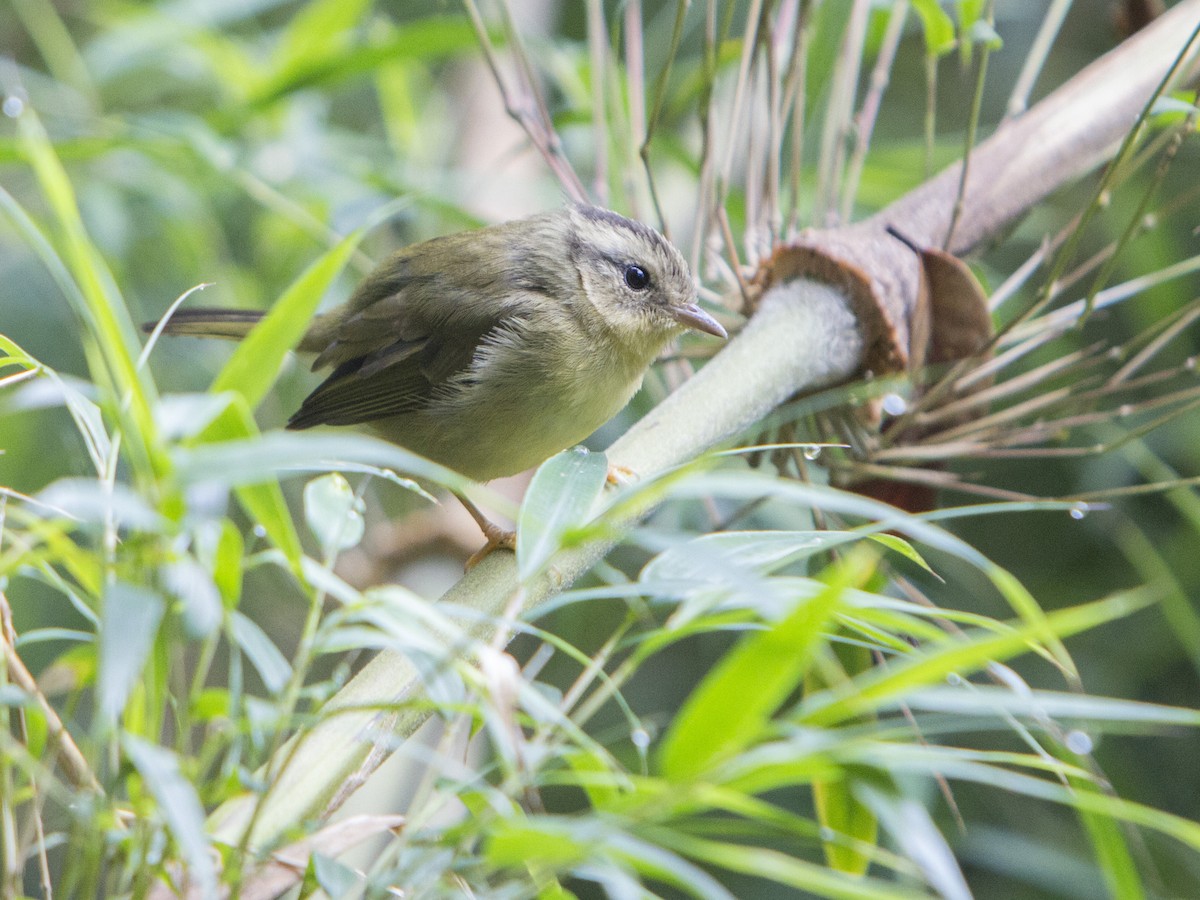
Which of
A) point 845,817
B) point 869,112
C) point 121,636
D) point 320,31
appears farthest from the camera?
point 320,31

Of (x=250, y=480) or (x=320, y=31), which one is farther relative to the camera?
(x=320, y=31)

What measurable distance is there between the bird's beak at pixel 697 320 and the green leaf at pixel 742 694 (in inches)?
55.9

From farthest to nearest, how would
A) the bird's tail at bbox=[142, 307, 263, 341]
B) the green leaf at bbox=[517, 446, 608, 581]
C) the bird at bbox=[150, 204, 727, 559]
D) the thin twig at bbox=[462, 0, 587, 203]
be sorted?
the bird's tail at bbox=[142, 307, 263, 341], the bird at bbox=[150, 204, 727, 559], the thin twig at bbox=[462, 0, 587, 203], the green leaf at bbox=[517, 446, 608, 581]

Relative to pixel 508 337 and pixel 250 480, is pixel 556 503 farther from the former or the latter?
pixel 508 337

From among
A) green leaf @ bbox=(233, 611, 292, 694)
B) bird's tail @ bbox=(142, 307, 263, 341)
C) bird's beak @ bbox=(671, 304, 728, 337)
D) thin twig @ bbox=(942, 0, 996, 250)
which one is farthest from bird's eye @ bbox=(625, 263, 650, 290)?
green leaf @ bbox=(233, 611, 292, 694)

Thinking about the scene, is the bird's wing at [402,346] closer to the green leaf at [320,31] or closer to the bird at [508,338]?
the bird at [508,338]

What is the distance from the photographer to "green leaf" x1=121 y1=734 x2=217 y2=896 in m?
0.72

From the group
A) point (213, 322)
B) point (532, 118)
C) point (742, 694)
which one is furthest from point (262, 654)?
point (213, 322)

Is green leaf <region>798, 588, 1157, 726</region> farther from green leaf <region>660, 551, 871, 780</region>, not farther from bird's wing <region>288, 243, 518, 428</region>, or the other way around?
bird's wing <region>288, 243, 518, 428</region>

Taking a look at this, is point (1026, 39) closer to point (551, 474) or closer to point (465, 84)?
point (465, 84)

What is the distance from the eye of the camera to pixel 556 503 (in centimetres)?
105

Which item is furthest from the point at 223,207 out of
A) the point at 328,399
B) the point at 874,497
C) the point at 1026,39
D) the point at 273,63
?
the point at 1026,39

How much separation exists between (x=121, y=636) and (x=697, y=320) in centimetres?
164

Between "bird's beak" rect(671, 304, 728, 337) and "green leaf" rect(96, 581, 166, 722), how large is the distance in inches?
59.8
